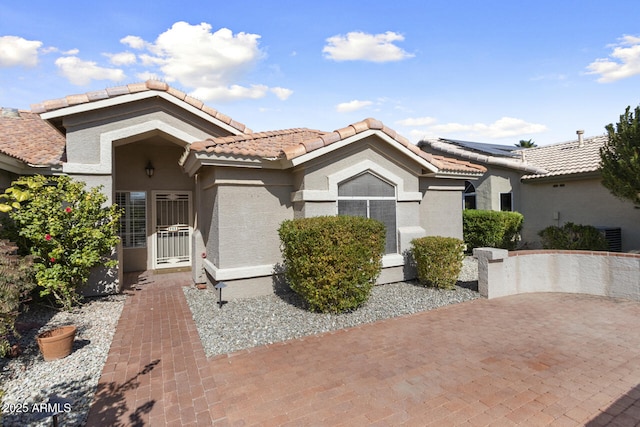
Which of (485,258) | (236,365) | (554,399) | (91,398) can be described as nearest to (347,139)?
(485,258)

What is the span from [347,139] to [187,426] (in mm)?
7158

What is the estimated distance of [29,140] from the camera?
1137cm

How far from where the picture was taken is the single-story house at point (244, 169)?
8523 millimetres

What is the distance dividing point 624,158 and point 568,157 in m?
7.95

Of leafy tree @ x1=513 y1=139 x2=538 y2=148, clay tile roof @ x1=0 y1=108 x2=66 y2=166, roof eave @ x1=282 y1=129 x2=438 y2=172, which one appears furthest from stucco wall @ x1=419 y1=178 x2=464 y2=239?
leafy tree @ x1=513 y1=139 x2=538 y2=148

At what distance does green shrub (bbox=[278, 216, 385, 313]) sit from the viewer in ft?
23.0

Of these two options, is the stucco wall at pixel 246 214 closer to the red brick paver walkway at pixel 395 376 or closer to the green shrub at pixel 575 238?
the red brick paver walkway at pixel 395 376

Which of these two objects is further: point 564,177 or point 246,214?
point 564,177

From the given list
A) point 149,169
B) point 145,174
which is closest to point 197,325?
point 149,169

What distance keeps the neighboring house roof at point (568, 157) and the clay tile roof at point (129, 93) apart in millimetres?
14777

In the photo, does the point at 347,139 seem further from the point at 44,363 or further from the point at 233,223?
the point at 44,363

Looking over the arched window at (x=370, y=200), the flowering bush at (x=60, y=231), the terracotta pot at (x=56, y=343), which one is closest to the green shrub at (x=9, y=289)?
the terracotta pot at (x=56, y=343)

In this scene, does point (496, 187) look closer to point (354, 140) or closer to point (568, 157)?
point (568, 157)

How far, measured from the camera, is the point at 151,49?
12625 mm
